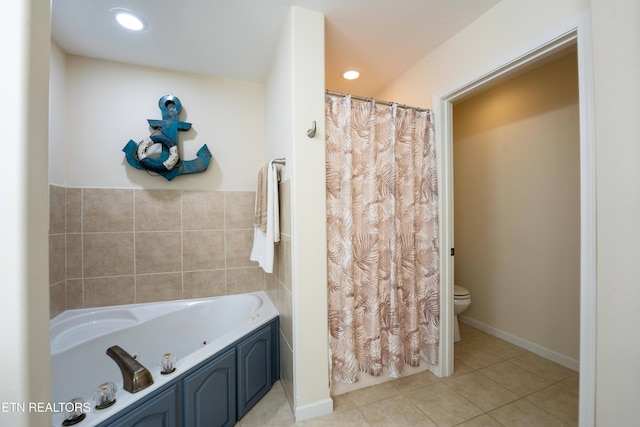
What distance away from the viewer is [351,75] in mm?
2215

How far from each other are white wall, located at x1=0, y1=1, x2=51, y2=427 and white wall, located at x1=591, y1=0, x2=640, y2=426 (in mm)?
1741

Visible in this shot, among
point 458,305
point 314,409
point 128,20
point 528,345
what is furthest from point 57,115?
point 528,345

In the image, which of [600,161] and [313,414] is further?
[313,414]

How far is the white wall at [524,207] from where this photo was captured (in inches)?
75.8

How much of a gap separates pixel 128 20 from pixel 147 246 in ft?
5.11

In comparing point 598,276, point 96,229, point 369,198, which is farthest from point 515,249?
point 96,229

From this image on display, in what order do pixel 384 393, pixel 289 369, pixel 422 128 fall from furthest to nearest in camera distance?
pixel 422 128 → pixel 384 393 → pixel 289 369

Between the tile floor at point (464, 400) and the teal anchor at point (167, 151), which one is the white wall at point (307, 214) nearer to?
the tile floor at point (464, 400)

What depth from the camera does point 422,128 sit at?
1.81m

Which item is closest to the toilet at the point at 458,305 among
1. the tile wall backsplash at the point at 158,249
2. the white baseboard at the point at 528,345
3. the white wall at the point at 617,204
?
the white baseboard at the point at 528,345

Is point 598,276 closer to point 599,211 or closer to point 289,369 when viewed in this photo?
point 599,211

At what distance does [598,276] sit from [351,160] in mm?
1244

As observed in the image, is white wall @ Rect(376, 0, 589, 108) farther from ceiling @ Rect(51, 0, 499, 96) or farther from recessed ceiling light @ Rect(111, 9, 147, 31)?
recessed ceiling light @ Rect(111, 9, 147, 31)

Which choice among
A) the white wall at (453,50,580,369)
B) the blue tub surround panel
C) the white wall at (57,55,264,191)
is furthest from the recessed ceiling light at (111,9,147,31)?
the white wall at (453,50,580,369)
